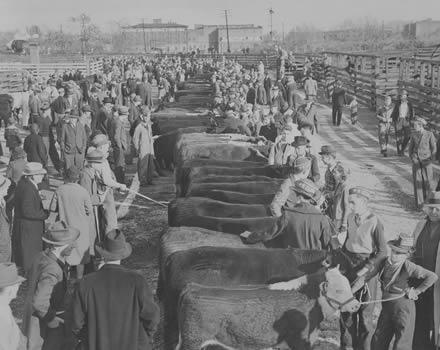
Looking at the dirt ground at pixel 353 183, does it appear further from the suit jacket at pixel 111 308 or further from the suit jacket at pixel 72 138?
the suit jacket at pixel 111 308

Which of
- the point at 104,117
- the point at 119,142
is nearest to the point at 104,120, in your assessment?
the point at 104,117

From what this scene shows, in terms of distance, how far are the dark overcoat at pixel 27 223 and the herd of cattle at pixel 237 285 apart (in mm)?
1622

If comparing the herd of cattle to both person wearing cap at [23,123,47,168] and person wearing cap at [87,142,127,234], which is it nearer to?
person wearing cap at [87,142,127,234]

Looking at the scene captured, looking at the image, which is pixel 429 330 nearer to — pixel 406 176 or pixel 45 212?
pixel 45 212

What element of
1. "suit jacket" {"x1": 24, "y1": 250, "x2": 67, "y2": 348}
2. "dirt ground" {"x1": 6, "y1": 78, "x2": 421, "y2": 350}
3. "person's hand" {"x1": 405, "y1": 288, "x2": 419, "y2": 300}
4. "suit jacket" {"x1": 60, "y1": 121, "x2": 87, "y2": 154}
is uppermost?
"suit jacket" {"x1": 60, "y1": 121, "x2": 87, "y2": 154}

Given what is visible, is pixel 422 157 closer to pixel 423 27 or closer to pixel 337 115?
pixel 337 115

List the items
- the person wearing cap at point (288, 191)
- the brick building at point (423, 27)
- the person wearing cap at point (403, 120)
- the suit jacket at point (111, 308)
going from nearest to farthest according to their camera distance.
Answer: the suit jacket at point (111, 308) < the person wearing cap at point (288, 191) < the person wearing cap at point (403, 120) < the brick building at point (423, 27)

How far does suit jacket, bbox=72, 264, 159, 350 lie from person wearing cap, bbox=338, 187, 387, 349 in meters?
2.07

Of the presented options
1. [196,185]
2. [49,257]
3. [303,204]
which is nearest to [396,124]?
[196,185]

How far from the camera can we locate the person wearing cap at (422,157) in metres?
10.3

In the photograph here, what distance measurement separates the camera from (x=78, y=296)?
4145mm

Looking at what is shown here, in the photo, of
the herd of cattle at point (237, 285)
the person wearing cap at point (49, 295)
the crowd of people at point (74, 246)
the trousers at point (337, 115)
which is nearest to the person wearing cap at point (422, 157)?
the herd of cattle at point (237, 285)

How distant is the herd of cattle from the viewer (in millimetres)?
5059

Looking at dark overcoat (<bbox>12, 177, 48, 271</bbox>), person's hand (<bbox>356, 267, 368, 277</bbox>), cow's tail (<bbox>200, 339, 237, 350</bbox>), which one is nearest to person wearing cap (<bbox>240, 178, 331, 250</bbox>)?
person's hand (<bbox>356, 267, 368, 277</bbox>)
